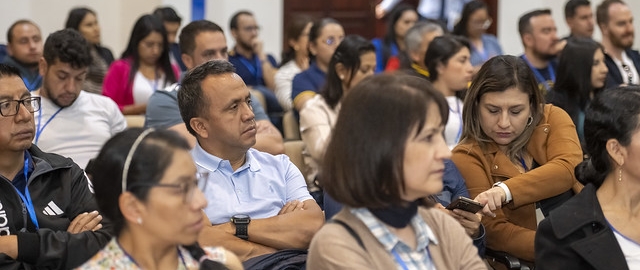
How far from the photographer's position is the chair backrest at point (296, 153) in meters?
4.12

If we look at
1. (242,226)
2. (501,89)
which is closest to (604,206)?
(501,89)

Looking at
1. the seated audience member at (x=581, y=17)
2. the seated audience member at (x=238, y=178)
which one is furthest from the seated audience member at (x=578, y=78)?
the seated audience member at (x=581, y=17)

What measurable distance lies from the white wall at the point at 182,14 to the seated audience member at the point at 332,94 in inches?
162

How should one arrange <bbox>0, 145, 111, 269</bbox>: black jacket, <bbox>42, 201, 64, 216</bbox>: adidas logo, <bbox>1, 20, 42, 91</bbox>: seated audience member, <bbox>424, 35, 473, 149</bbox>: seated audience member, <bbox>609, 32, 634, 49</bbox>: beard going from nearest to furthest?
<bbox>0, 145, 111, 269</bbox>: black jacket < <bbox>42, 201, 64, 216</bbox>: adidas logo < <bbox>424, 35, 473, 149</bbox>: seated audience member < <bbox>1, 20, 42, 91</bbox>: seated audience member < <bbox>609, 32, 634, 49</bbox>: beard

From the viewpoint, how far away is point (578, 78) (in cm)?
477

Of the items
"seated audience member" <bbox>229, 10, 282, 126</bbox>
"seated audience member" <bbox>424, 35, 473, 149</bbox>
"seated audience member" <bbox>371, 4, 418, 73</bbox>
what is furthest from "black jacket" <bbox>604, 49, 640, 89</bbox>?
"seated audience member" <bbox>229, 10, 282, 126</bbox>

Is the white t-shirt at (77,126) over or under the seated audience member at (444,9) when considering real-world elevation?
under

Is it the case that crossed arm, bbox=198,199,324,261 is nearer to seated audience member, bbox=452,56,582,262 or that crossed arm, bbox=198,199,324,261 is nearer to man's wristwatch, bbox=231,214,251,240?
man's wristwatch, bbox=231,214,251,240

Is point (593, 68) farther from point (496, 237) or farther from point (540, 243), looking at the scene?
point (540, 243)

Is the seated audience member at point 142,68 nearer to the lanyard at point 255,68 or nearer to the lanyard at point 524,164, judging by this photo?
the lanyard at point 255,68

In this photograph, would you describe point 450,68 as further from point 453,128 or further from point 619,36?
point 619,36

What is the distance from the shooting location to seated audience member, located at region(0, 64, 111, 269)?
8.74ft

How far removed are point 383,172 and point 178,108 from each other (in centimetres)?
233

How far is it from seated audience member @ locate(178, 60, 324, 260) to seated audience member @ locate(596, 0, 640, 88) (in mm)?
3858
